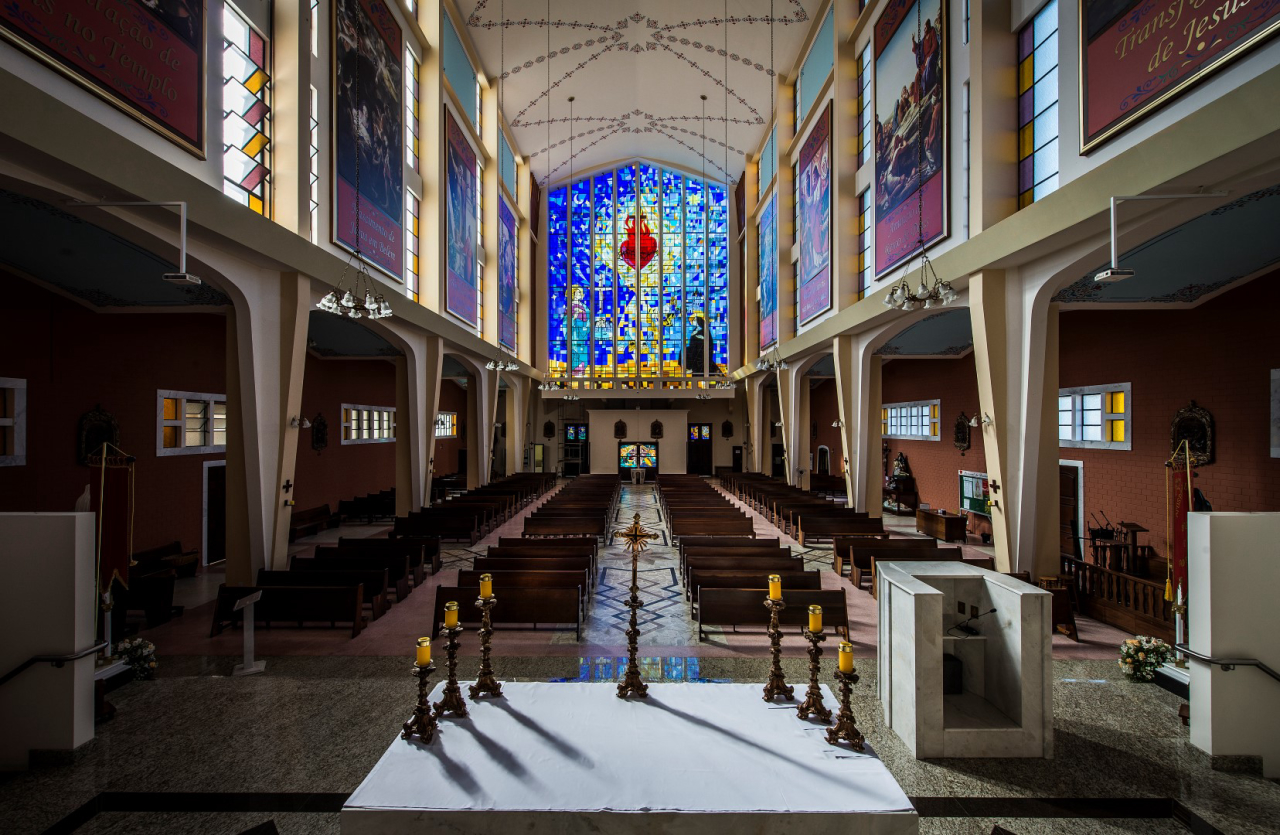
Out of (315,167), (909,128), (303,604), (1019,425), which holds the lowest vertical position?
(303,604)

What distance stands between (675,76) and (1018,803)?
68.3ft

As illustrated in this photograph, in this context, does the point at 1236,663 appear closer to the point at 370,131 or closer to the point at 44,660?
the point at 44,660

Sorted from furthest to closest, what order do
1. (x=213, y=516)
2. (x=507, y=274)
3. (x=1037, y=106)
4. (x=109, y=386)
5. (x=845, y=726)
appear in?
(x=507, y=274), (x=213, y=516), (x=109, y=386), (x=1037, y=106), (x=845, y=726)

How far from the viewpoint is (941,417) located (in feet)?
51.3

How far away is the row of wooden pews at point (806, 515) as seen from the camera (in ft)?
36.7

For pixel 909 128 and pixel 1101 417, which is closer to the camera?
pixel 1101 417

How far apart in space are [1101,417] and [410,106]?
15.4 metres

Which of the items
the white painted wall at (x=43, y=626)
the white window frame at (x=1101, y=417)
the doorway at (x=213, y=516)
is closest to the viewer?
the white painted wall at (x=43, y=626)

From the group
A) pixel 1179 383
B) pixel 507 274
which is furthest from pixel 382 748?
pixel 507 274

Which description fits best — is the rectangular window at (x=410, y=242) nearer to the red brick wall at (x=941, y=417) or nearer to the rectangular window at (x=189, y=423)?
the rectangular window at (x=189, y=423)

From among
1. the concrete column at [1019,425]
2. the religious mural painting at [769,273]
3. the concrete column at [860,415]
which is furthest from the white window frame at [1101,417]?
the religious mural painting at [769,273]

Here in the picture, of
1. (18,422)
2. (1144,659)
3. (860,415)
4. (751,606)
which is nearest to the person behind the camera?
(1144,659)

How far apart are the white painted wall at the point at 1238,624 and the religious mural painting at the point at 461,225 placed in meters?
13.8

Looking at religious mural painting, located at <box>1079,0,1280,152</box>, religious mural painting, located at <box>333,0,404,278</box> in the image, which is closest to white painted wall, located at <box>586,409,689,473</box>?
religious mural painting, located at <box>333,0,404,278</box>
